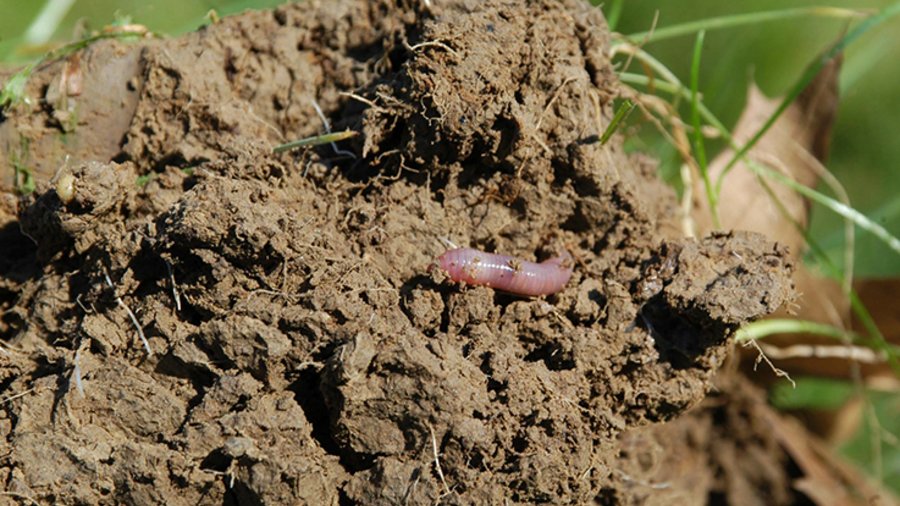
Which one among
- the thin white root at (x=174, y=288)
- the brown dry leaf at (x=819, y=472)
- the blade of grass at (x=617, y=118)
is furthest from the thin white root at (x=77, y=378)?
the brown dry leaf at (x=819, y=472)

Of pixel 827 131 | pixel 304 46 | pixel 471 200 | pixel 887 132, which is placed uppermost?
pixel 304 46

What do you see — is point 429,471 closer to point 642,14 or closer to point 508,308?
point 508,308

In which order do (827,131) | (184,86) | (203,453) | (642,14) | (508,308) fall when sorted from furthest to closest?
(642,14) < (827,131) < (184,86) < (508,308) < (203,453)

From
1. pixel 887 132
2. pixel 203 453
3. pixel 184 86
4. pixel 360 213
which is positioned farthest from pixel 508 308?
pixel 887 132

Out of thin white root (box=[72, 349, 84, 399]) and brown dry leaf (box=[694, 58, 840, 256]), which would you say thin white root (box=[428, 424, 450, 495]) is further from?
brown dry leaf (box=[694, 58, 840, 256])

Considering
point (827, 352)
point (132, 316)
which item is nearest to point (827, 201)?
point (827, 352)

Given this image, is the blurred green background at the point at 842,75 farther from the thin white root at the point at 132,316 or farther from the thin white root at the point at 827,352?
the thin white root at the point at 132,316
